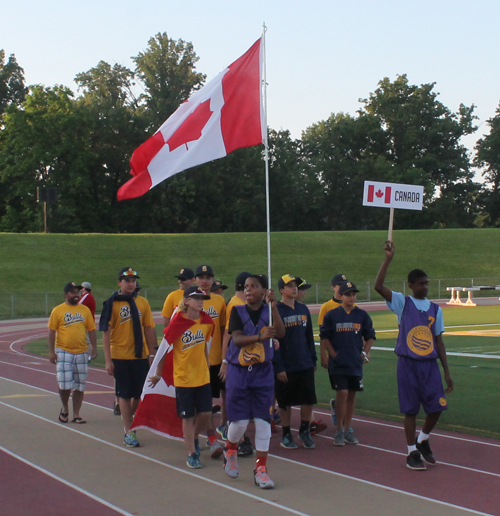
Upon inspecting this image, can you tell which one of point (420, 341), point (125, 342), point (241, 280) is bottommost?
point (125, 342)

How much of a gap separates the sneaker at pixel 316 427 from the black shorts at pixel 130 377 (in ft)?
6.95

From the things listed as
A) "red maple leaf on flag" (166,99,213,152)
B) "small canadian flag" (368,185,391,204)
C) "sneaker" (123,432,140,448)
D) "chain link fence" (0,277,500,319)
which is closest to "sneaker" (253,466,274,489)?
"sneaker" (123,432,140,448)

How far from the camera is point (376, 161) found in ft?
255

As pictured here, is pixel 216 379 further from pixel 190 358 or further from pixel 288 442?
pixel 190 358

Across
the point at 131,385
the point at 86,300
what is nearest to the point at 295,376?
the point at 131,385

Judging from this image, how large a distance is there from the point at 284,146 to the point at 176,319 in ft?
243

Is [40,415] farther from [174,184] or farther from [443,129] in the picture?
[443,129]

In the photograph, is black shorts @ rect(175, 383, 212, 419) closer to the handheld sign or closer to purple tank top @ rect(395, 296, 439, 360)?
purple tank top @ rect(395, 296, 439, 360)

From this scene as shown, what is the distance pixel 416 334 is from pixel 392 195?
151cm

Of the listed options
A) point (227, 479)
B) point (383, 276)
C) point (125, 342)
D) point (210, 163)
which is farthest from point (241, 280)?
point (210, 163)

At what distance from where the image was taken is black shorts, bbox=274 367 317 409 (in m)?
7.98

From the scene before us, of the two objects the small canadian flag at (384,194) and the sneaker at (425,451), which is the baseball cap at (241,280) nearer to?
the small canadian flag at (384,194)

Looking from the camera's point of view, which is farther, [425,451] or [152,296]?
[152,296]

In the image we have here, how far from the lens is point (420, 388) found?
6.93 m
